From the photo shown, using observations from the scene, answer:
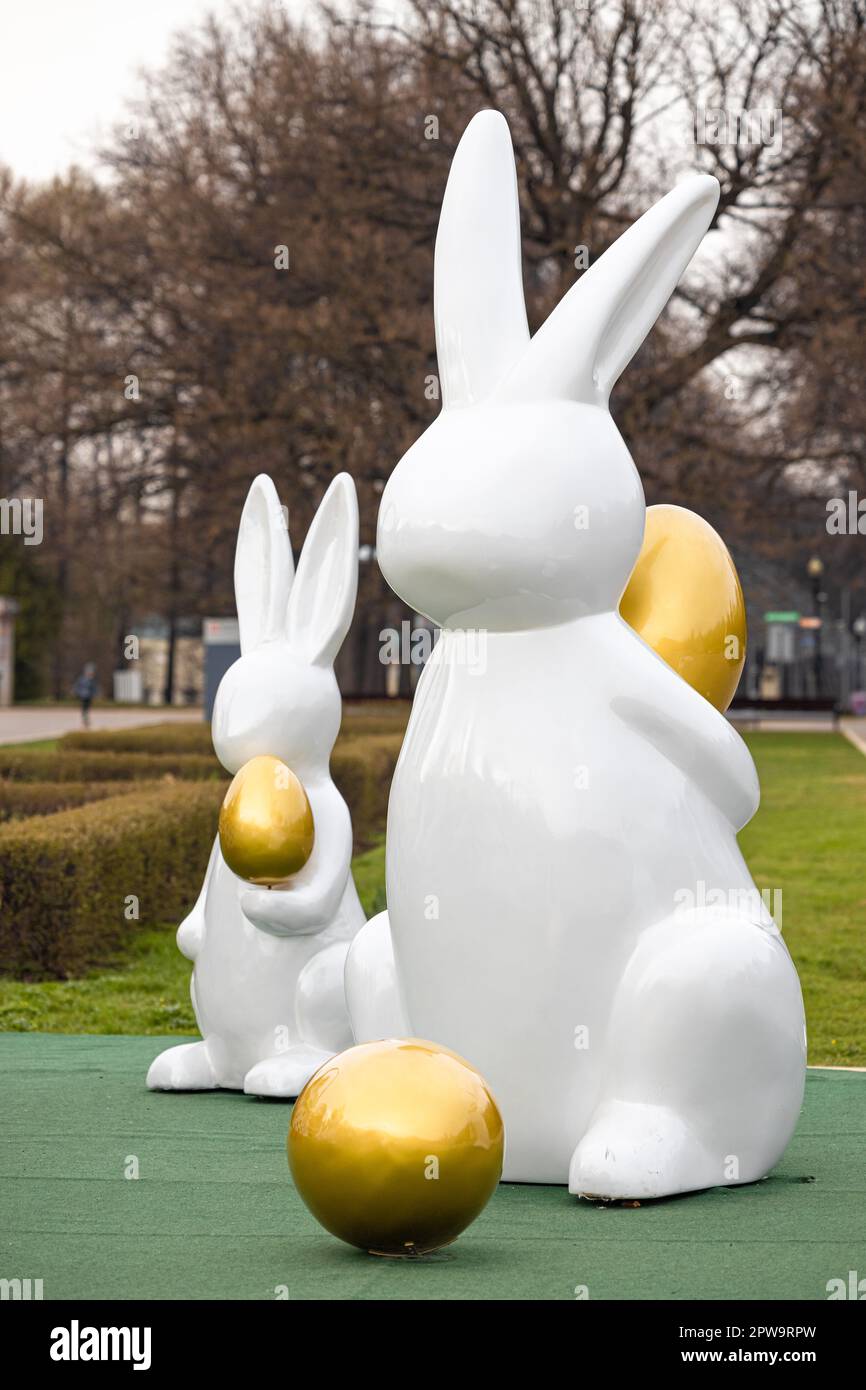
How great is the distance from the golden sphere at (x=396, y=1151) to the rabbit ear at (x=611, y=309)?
5.55 ft

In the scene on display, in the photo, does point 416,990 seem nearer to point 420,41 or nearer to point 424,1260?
point 424,1260

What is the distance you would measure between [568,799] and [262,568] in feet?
6.92

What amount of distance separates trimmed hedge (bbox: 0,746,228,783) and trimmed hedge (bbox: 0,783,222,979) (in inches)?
172

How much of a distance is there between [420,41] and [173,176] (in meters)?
4.10

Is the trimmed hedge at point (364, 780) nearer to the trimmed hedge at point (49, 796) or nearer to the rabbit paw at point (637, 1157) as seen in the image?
the trimmed hedge at point (49, 796)

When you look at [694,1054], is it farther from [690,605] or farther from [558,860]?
[690,605]

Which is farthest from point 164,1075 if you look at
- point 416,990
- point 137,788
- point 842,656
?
point 842,656

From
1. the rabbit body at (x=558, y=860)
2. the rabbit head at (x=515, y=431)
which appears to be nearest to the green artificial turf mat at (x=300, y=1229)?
the rabbit body at (x=558, y=860)

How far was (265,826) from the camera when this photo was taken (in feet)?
16.5

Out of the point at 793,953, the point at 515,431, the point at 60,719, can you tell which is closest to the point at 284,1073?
the point at 515,431

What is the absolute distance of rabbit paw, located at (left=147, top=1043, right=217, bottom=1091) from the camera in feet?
17.4

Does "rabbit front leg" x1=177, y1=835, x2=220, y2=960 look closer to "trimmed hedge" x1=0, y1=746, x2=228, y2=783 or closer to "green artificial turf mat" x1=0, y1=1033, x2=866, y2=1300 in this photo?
"green artificial turf mat" x1=0, y1=1033, x2=866, y2=1300

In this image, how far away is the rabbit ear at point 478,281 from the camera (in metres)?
4.21
